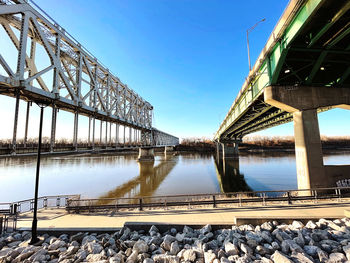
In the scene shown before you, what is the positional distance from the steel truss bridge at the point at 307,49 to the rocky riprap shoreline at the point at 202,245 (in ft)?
33.6

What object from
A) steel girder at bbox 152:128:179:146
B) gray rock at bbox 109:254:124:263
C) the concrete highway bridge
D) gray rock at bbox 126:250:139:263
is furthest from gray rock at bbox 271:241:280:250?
steel girder at bbox 152:128:179:146

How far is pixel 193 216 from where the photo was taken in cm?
844

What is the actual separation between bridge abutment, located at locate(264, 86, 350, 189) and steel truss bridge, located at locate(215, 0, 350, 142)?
686mm

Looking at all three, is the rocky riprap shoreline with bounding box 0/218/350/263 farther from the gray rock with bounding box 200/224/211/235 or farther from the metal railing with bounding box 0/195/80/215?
the metal railing with bounding box 0/195/80/215

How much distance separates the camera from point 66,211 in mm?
10383

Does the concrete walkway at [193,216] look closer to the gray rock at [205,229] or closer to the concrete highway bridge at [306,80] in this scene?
the gray rock at [205,229]

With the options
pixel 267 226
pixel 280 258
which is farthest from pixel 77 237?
pixel 267 226

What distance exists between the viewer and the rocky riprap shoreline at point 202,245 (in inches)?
207

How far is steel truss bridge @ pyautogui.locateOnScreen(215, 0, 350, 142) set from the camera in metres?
7.95

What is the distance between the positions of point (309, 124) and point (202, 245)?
46.5ft

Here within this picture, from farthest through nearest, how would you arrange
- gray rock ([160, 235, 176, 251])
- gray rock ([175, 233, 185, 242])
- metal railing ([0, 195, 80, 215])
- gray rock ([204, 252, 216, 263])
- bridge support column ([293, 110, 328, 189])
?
bridge support column ([293, 110, 328, 189])
metal railing ([0, 195, 80, 215])
gray rock ([175, 233, 185, 242])
gray rock ([160, 235, 176, 251])
gray rock ([204, 252, 216, 263])

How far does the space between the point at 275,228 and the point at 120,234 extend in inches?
285

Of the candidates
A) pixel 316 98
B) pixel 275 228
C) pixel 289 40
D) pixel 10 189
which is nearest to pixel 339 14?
pixel 289 40

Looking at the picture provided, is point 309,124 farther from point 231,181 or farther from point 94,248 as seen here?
point 94,248
